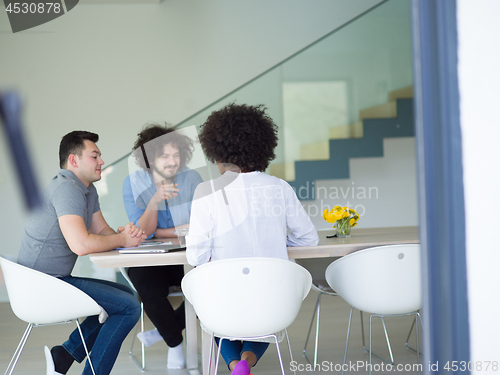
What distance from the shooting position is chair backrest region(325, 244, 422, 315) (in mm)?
1736

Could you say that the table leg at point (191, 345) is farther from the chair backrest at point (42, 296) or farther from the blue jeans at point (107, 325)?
the chair backrest at point (42, 296)

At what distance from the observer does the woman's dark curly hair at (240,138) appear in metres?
1.77

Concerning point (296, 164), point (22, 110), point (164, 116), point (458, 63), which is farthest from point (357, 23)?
point (22, 110)

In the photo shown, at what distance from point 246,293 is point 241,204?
0.31 meters

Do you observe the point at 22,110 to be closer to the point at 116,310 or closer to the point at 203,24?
the point at 116,310

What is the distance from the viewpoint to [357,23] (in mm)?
4082

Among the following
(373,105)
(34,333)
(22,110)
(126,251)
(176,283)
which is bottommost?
(34,333)

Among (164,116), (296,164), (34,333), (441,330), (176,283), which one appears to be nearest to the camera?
(441,330)

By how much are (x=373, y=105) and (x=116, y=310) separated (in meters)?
3.02

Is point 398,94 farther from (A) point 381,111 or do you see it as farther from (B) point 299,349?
(B) point 299,349

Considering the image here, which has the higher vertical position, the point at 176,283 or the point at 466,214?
the point at 466,214

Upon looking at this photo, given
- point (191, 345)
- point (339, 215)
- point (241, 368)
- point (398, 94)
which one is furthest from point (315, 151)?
point (241, 368)

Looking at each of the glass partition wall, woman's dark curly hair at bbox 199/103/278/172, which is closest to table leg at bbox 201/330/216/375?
woman's dark curly hair at bbox 199/103/278/172

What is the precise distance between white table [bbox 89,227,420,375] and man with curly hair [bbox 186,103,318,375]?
0.08 m
